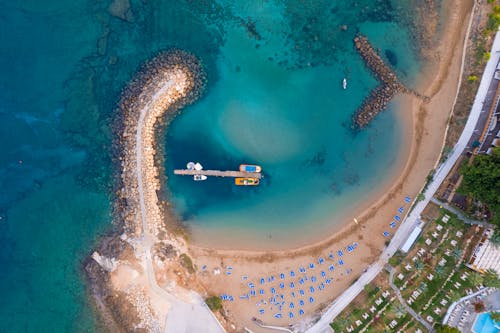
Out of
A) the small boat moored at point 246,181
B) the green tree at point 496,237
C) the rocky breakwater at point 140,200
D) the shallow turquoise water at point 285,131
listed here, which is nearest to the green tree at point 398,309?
the shallow turquoise water at point 285,131

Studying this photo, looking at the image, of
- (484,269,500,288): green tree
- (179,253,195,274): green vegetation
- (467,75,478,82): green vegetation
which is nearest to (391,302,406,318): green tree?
(484,269,500,288): green tree

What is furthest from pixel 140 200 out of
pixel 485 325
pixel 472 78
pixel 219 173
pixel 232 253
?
pixel 472 78

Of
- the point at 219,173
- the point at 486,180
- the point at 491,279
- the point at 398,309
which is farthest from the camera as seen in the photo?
the point at 219,173

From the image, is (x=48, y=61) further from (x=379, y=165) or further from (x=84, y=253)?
(x=379, y=165)

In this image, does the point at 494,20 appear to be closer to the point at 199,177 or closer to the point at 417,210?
the point at 417,210

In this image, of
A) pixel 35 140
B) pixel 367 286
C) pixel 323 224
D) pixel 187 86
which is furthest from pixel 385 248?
pixel 35 140

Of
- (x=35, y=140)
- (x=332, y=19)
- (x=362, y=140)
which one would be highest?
(x=332, y=19)

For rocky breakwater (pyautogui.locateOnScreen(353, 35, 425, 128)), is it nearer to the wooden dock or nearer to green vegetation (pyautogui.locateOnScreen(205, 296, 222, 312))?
the wooden dock
